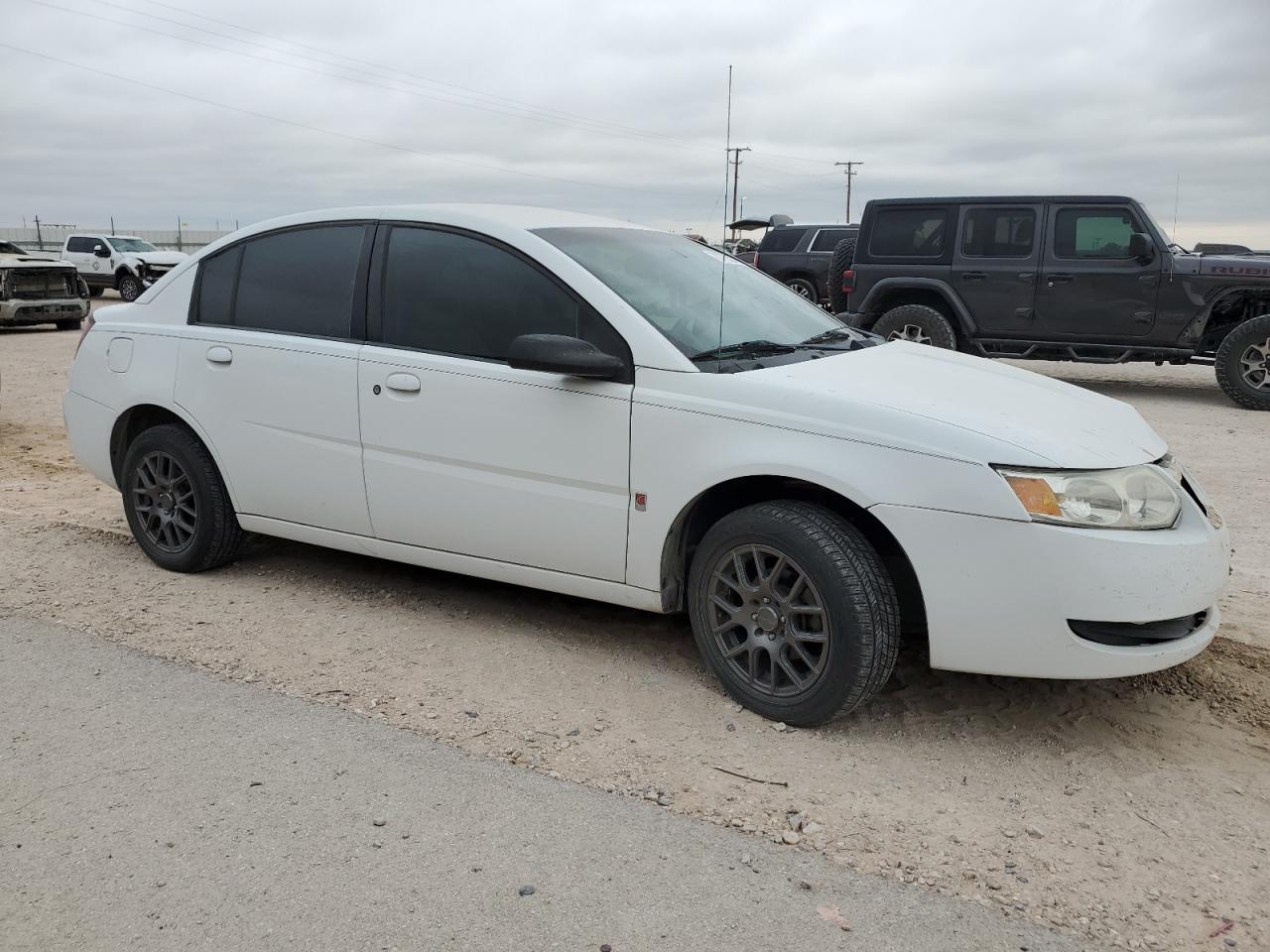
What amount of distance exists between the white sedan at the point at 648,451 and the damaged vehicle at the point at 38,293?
16.2 m

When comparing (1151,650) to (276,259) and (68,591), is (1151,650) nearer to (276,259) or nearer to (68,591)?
(276,259)

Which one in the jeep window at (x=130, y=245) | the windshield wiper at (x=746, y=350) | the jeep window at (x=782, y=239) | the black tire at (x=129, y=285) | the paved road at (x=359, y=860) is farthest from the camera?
the jeep window at (x=130, y=245)

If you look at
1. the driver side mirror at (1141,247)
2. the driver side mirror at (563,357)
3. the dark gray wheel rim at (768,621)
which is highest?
the driver side mirror at (1141,247)

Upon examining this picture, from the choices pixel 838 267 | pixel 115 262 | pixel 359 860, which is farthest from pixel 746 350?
pixel 115 262

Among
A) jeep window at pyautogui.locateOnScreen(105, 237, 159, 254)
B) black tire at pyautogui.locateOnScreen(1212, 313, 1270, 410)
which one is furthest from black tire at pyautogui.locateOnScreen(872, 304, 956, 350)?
jeep window at pyautogui.locateOnScreen(105, 237, 159, 254)

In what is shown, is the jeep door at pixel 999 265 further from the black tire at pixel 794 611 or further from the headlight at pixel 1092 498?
the black tire at pixel 794 611

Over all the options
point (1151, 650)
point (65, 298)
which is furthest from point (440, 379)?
point (65, 298)

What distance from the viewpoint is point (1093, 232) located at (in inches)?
462

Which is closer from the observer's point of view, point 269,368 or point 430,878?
point 430,878

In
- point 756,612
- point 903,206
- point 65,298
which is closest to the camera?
point 756,612

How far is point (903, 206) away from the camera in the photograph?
12.7 metres

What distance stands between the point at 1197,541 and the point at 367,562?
372 centimetres

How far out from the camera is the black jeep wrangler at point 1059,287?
11445 millimetres

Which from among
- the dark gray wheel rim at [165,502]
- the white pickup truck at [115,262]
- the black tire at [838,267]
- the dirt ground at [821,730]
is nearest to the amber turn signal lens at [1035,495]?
the dirt ground at [821,730]
